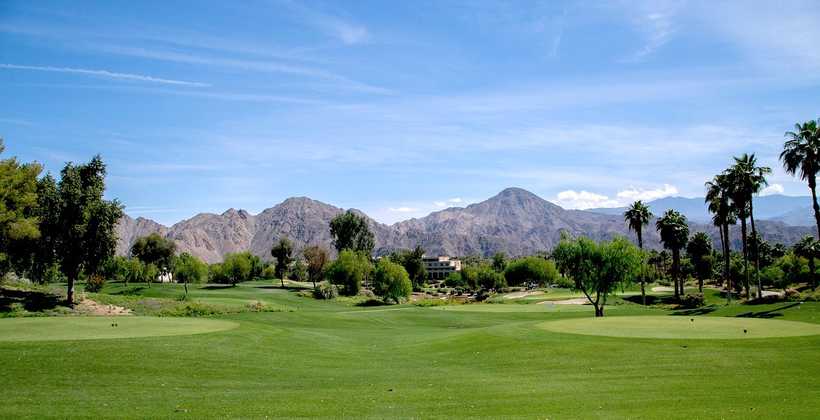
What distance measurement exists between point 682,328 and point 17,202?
54.7 meters

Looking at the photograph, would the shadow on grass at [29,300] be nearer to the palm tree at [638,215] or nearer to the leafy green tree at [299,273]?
the palm tree at [638,215]

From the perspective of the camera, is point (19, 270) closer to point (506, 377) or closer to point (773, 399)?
point (506, 377)

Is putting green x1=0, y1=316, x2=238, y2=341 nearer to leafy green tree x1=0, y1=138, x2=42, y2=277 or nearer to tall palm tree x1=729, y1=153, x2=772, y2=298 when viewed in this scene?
leafy green tree x1=0, y1=138, x2=42, y2=277

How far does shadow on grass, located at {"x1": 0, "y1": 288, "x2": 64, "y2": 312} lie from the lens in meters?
49.4

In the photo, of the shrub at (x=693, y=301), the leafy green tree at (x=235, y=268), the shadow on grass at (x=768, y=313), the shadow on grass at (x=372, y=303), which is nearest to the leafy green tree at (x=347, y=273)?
the shadow on grass at (x=372, y=303)

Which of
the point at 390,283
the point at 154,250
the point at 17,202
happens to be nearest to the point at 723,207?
the point at 390,283

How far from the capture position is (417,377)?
24.1 metres

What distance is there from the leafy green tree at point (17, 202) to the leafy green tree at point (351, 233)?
343ft

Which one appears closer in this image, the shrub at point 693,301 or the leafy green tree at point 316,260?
the shrub at point 693,301

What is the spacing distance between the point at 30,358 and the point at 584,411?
70.3 ft

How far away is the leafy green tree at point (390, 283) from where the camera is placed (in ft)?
324

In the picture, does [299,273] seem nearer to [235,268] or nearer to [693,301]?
[235,268]

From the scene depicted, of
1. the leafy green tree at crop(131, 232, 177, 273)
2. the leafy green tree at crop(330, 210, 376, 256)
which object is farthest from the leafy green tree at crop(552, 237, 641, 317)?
the leafy green tree at crop(131, 232, 177, 273)

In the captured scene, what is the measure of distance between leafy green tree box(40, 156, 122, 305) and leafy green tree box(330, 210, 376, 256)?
3892 inches
